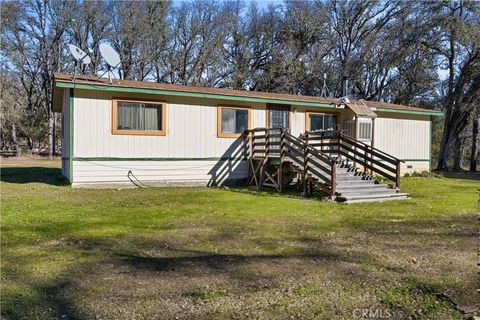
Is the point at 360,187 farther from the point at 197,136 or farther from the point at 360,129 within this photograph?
the point at 197,136

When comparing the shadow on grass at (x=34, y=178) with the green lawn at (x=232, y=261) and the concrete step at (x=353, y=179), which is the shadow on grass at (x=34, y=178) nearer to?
the green lawn at (x=232, y=261)

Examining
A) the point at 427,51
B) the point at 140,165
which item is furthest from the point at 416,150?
the point at 140,165

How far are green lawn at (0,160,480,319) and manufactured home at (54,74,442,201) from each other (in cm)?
279

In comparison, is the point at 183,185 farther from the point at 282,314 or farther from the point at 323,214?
the point at 282,314

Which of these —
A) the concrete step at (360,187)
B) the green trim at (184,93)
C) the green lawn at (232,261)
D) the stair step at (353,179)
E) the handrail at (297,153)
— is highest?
the green trim at (184,93)

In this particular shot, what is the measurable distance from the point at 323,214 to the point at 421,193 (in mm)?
5194

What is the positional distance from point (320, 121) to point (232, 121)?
3603 mm

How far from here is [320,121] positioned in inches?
598

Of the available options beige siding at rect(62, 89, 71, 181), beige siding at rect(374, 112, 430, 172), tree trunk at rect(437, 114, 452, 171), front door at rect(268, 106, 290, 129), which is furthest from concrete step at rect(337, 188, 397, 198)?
tree trunk at rect(437, 114, 452, 171)

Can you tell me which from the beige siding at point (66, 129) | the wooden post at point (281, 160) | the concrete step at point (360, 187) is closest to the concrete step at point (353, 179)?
the concrete step at point (360, 187)

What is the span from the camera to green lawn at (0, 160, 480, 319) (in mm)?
3426

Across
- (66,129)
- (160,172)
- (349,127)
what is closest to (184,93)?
(160,172)

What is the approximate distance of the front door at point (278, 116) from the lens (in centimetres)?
1412
